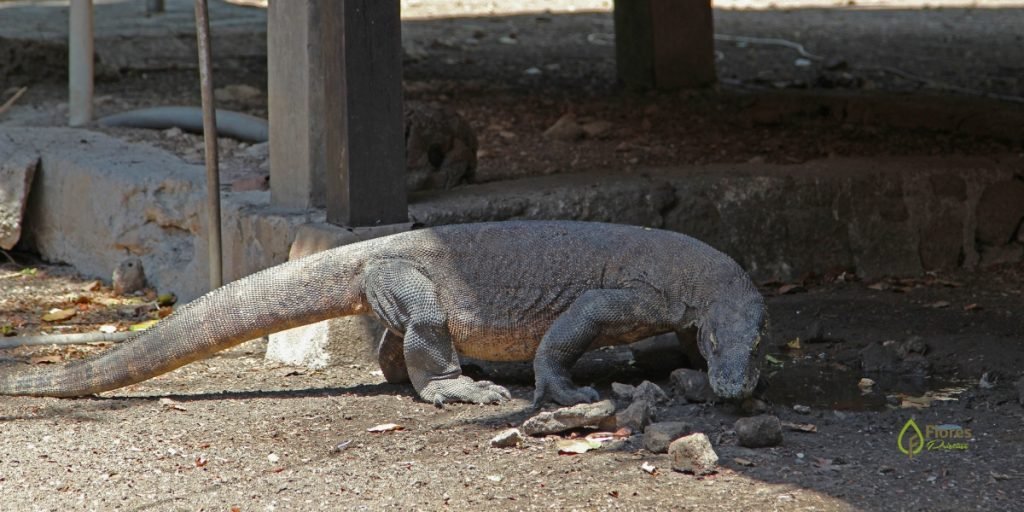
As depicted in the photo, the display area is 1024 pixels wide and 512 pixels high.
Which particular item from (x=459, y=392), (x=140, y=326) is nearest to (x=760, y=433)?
(x=459, y=392)

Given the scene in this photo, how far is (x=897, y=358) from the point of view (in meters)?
5.78

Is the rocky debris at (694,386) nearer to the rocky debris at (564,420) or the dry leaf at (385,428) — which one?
the rocky debris at (564,420)

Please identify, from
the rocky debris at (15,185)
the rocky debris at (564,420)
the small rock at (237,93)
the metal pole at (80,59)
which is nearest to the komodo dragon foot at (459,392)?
the rocky debris at (564,420)

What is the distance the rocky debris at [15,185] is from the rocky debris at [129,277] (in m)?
0.96

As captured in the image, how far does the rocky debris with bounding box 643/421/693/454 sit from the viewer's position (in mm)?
4484

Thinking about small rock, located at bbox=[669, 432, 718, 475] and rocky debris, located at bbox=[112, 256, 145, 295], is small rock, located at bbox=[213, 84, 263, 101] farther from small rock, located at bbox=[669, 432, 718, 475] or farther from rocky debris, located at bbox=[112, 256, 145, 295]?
small rock, located at bbox=[669, 432, 718, 475]

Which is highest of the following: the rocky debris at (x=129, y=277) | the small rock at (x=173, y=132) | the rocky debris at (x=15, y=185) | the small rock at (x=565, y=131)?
the small rock at (x=173, y=132)

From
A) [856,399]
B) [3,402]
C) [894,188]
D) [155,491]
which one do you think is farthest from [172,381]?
[894,188]

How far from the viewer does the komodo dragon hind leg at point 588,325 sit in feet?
17.2

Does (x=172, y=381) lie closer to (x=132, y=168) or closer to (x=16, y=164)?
(x=132, y=168)

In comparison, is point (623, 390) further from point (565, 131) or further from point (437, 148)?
point (565, 131)

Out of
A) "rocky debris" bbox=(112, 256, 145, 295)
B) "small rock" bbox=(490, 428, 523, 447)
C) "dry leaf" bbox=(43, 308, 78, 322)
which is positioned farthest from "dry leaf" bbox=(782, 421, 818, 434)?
"rocky debris" bbox=(112, 256, 145, 295)

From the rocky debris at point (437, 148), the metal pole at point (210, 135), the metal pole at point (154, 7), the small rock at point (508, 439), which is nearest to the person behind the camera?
the small rock at point (508, 439)

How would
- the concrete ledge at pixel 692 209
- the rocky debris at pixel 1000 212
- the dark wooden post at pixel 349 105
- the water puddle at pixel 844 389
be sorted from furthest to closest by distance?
the rocky debris at pixel 1000 212, the concrete ledge at pixel 692 209, the dark wooden post at pixel 349 105, the water puddle at pixel 844 389
